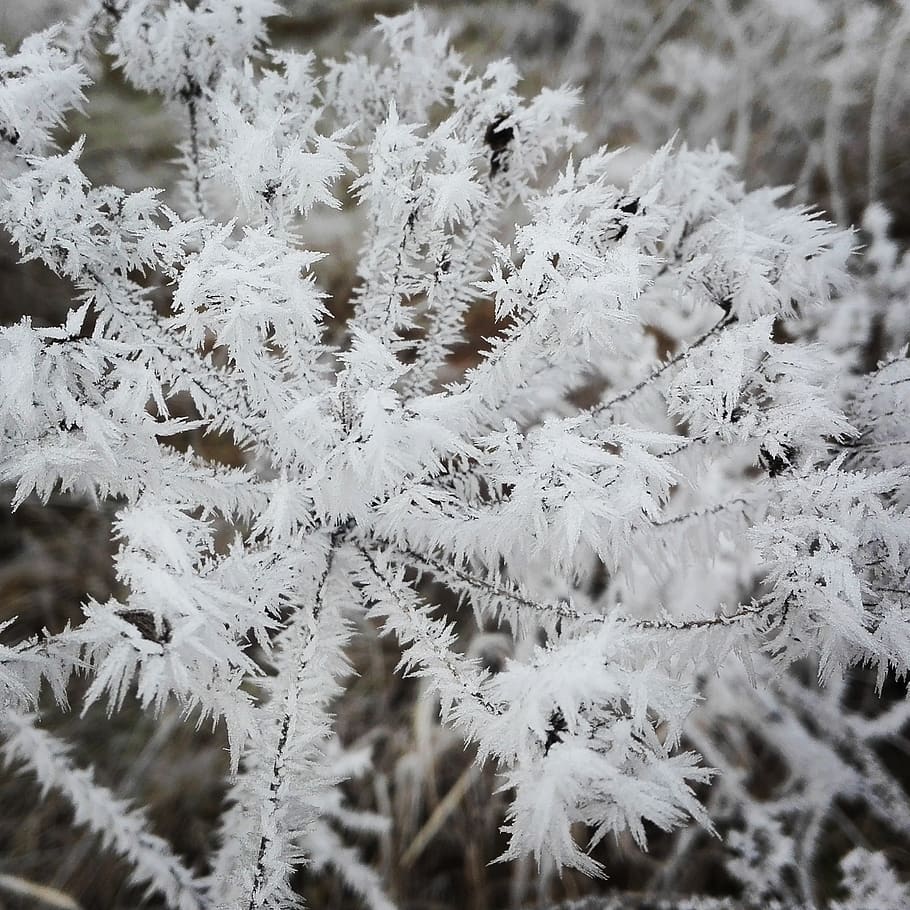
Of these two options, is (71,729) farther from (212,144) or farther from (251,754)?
(212,144)

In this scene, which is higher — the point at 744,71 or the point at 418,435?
the point at 744,71

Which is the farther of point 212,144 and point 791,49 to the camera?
point 791,49

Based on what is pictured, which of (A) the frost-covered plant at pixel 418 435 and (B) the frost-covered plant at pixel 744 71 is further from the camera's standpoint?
(B) the frost-covered plant at pixel 744 71

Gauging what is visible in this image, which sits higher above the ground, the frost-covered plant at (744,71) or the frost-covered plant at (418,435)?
the frost-covered plant at (744,71)

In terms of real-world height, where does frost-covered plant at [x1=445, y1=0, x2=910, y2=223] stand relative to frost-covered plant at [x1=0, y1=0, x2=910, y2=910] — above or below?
above

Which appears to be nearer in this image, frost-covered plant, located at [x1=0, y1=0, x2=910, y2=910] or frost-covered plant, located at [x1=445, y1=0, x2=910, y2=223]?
frost-covered plant, located at [x1=0, y1=0, x2=910, y2=910]

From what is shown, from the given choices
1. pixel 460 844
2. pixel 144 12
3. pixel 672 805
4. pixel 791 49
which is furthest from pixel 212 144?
pixel 791 49

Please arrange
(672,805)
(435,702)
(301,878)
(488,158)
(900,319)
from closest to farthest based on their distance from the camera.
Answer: (672,805) → (488,158) → (900,319) → (301,878) → (435,702)

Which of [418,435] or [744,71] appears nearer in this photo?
[418,435]
